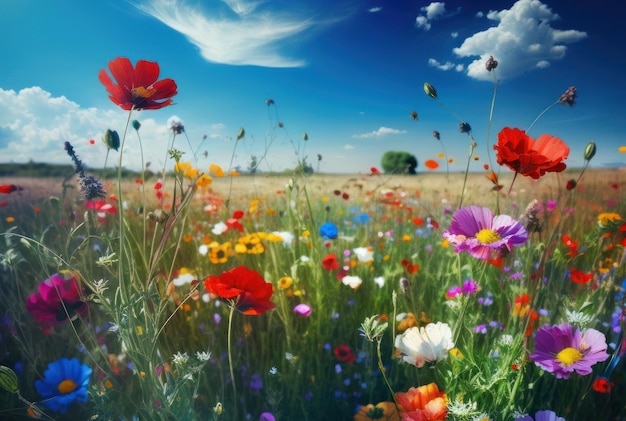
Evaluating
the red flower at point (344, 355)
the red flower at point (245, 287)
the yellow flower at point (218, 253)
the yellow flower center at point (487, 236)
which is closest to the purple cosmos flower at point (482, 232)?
the yellow flower center at point (487, 236)

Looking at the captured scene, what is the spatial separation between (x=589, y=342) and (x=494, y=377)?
23 centimetres

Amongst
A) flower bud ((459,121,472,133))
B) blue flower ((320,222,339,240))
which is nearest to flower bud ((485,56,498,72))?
flower bud ((459,121,472,133))

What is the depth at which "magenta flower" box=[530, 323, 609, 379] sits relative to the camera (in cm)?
81

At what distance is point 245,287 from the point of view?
0.74 meters

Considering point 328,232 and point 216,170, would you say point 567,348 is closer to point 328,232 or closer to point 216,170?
point 328,232

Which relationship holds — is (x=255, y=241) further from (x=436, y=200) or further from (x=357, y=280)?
(x=436, y=200)

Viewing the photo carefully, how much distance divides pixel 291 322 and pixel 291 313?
0.32 ft

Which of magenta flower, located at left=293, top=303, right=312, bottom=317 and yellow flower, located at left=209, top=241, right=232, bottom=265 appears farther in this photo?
yellow flower, located at left=209, top=241, right=232, bottom=265

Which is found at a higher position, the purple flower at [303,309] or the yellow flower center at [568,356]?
the yellow flower center at [568,356]

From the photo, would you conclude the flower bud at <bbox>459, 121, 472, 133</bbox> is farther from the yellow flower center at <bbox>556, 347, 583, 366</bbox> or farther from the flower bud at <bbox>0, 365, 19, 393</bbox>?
the flower bud at <bbox>0, 365, 19, 393</bbox>

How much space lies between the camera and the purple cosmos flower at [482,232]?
2.43 feet

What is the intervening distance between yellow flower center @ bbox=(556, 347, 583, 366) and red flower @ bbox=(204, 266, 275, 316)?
536mm

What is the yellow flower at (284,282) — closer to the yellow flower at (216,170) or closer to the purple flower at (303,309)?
the purple flower at (303,309)

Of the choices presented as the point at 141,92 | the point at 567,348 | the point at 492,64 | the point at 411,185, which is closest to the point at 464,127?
the point at 492,64
